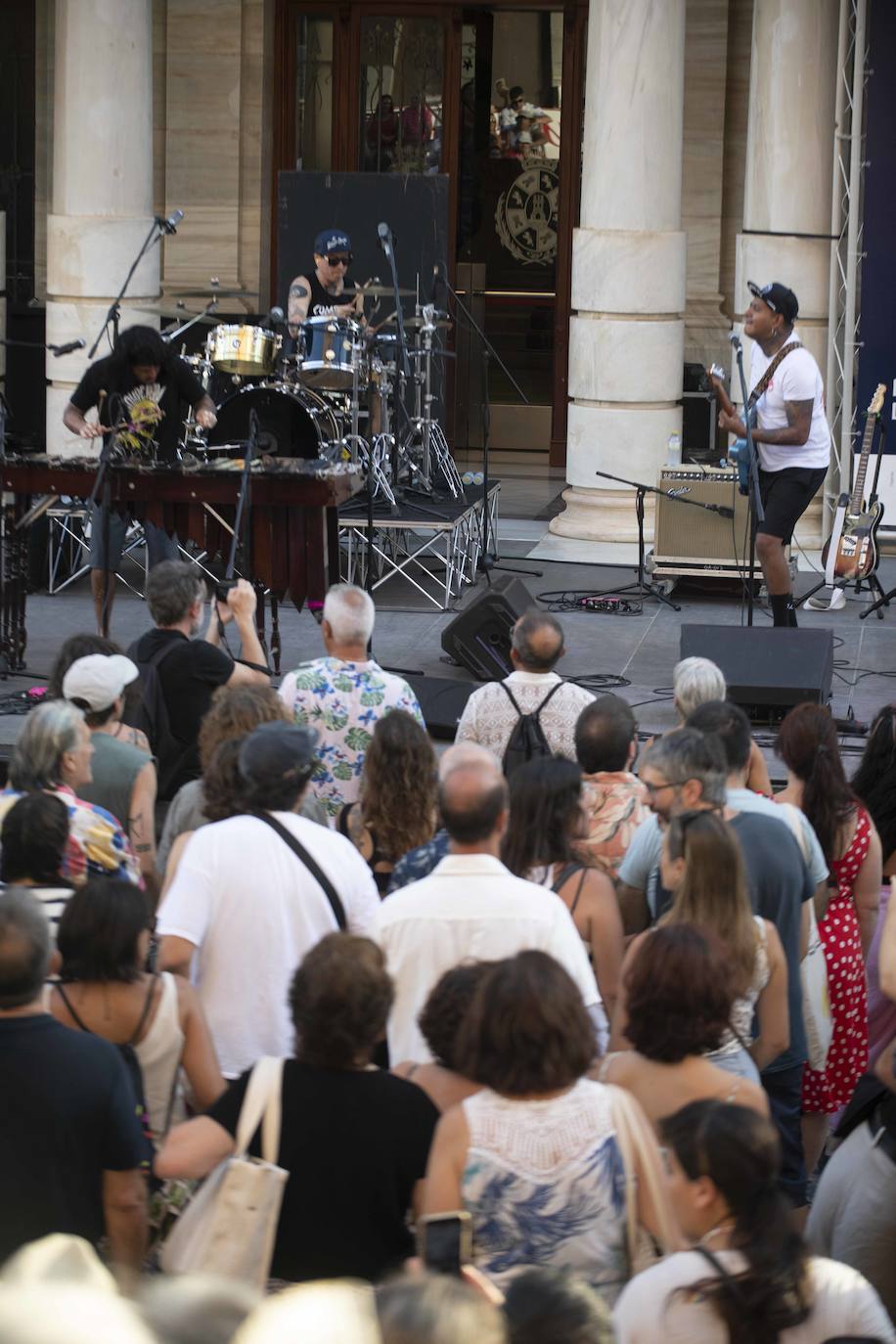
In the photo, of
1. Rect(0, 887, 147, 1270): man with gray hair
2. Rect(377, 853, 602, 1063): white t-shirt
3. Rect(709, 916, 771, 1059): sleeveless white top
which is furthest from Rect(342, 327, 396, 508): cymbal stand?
Rect(0, 887, 147, 1270): man with gray hair

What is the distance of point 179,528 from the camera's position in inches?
365

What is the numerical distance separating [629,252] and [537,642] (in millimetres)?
7020

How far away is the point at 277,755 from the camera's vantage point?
4348 millimetres

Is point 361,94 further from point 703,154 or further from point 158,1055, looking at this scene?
point 158,1055

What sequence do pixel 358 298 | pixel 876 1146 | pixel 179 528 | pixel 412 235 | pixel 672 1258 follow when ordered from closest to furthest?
pixel 672 1258, pixel 876 1146, pixel 179 528, pixel 358 298, pixel 412 235

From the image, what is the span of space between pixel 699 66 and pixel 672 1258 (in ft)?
42.8

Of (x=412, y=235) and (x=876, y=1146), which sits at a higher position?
(x=412, y=235)

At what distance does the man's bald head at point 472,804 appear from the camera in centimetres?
409

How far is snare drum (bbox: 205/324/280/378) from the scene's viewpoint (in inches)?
458

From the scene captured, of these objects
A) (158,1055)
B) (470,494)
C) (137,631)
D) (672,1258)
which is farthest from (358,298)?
(672,1258)

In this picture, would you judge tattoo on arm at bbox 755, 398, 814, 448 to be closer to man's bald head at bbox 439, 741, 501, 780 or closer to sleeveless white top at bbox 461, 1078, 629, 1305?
man's bald head at bbox 439, 741, 501, 780

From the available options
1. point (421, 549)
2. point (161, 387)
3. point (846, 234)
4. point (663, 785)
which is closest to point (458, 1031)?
point (663, 785)

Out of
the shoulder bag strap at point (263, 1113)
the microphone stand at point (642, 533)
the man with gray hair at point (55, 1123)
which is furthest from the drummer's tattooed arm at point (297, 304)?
the shoulder bag strap at point (263, 1113)

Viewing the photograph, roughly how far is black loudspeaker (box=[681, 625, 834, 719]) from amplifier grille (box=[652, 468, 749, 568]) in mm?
2650
